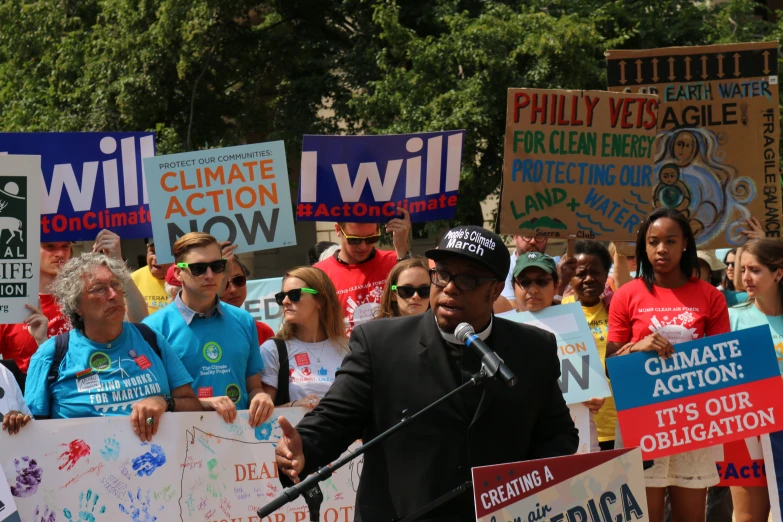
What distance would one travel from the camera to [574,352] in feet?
21.6

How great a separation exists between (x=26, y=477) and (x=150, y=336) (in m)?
0.88

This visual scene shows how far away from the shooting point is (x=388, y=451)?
11.7 feet

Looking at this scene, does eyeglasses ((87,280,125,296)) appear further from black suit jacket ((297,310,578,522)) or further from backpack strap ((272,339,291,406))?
black suit jacket ((297,310,578,522))

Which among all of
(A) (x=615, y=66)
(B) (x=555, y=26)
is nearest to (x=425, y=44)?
(B) (x=555, y=26)

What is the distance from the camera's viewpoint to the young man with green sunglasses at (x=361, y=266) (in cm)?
701

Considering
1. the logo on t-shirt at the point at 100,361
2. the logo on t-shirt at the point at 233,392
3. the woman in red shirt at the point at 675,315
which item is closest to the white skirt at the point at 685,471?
the woman in red shirt at the point at 675,315

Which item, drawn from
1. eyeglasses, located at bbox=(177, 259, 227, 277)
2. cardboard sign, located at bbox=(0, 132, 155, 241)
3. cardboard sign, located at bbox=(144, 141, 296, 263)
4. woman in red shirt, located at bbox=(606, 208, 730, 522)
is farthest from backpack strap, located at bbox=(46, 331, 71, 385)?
woman in red shirt, located at bbox=(606, 208, 730, 522)

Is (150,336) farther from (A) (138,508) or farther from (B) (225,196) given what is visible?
(B) (225,196)

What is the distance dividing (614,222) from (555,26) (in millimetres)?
9998

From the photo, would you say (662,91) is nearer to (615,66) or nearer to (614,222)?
(615,66)

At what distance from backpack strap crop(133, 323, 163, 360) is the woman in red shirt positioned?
8.37 ft

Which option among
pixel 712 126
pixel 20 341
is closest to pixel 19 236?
pixel 20 341

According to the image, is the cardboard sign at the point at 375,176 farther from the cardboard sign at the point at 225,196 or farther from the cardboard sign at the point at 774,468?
the cardboard sign at the point at 774,468

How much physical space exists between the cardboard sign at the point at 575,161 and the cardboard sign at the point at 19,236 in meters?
3.06
